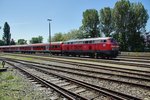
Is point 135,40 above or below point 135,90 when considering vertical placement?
above

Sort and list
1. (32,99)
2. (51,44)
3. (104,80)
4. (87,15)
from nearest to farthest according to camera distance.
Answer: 1. (32,99)
2. (104,80)
3. (51,44)
4. (87,15)

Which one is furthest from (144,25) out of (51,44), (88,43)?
(88,43)

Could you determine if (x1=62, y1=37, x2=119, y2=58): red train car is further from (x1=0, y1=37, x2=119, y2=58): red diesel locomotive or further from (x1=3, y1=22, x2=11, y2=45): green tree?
(x1=3, y1=22, x2=11, y2=45): green tree

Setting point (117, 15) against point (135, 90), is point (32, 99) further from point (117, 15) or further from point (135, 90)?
point (117, 15)

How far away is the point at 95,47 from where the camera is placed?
95.0 ft

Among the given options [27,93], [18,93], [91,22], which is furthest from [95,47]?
[91,22]

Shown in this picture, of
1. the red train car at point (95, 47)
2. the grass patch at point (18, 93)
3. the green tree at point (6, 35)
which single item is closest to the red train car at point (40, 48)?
the red train car at point (95, 47)

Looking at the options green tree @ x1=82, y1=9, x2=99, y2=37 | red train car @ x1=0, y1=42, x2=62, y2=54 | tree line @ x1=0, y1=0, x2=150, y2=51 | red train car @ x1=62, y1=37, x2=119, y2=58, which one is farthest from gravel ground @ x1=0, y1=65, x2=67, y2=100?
green tree @ x1=82, y1=9, x2=99, y2=37

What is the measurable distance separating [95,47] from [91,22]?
138ft

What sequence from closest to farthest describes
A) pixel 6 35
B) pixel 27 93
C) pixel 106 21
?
1. pixel 27 93
2. pixel 106 21
3. pixel 6 35

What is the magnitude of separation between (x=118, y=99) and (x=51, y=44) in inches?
1493

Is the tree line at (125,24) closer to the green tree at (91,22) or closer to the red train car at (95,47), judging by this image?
the green tree at (91,22)

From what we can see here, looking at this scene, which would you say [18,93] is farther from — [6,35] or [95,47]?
[6,35]

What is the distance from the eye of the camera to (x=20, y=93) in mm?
9453
